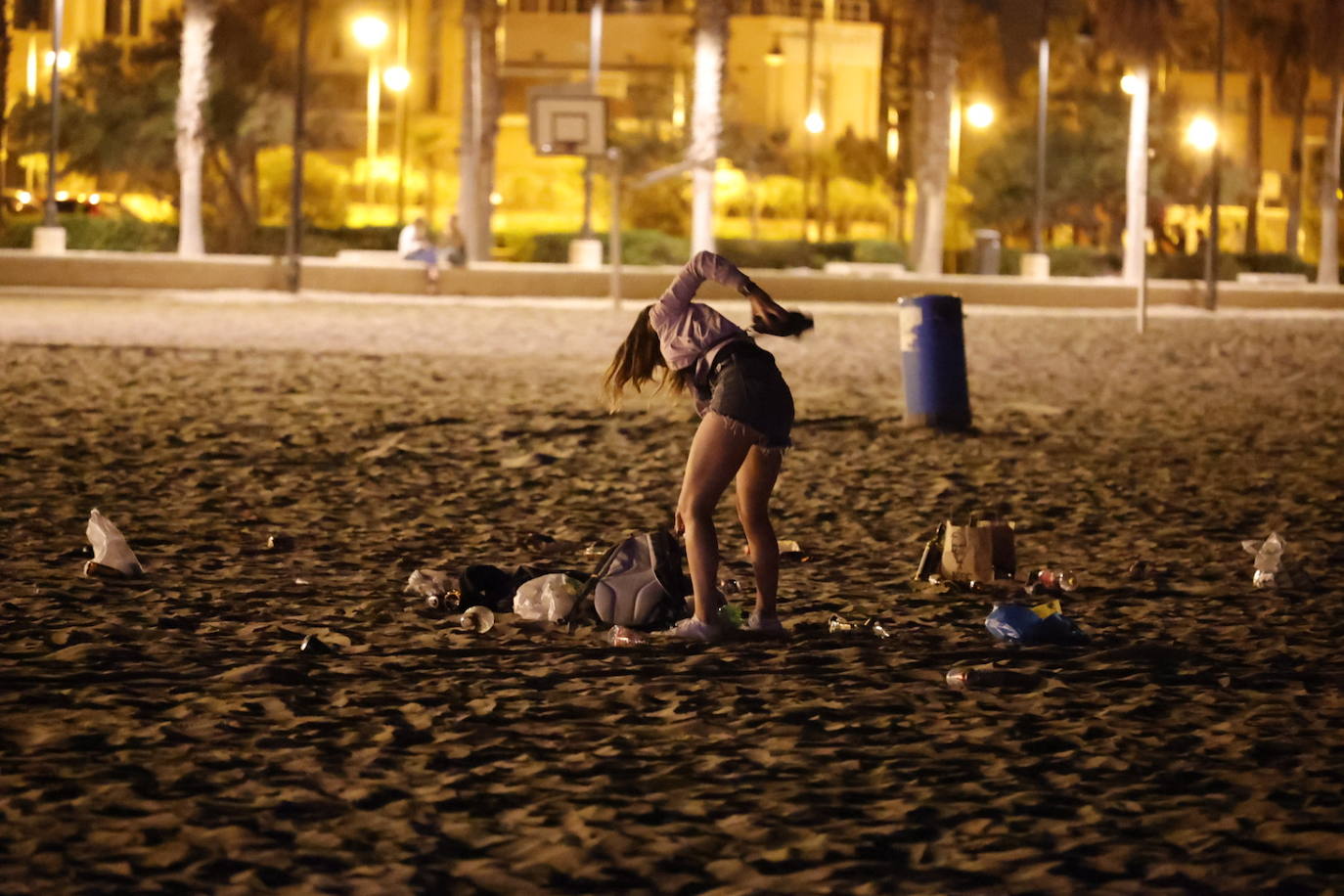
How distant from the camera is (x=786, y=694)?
757 centimetres

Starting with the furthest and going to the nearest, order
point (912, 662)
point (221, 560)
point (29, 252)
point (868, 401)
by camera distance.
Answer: point (29, 252) < point (868, 401) < point (221, 560) < point (912, 662)

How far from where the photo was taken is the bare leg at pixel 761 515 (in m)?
8.27

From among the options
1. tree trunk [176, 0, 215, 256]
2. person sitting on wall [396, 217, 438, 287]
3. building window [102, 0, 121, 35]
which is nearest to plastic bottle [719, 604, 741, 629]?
person sitting on wall [396, 217, 438, 287]

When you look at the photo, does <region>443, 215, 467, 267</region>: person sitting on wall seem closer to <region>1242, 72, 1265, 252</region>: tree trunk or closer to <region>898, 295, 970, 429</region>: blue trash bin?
<region>898, 295, 970, 429</region>: blue trash bin

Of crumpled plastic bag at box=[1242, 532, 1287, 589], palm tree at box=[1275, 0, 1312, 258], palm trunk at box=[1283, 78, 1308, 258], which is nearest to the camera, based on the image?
crumpled plastic bag at box=[1242, 532, 1287, 589]

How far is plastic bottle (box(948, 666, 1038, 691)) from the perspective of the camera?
304 inches

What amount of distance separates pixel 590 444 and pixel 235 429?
7.93ft

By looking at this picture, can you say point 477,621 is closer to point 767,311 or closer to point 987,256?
point 767,311

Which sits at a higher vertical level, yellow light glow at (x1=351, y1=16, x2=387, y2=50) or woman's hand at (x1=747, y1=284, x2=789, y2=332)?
yellow light glow at (x1=351, y1=16, x2=387, y2=50)

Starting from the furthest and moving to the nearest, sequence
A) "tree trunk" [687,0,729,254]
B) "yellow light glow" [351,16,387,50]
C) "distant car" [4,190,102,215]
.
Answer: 1. "distant car" [4,190,102,215]
2. "yellow light glow" [351,16,387,50]
3. "tree trunk" [687,0,729,254]

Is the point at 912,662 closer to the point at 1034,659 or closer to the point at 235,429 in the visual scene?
the point at 1034,659

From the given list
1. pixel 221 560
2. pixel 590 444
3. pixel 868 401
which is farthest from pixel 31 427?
pixel 868 401

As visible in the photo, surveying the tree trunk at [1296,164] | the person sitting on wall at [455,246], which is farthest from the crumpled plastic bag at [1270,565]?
the tree trunk at [1296,164]

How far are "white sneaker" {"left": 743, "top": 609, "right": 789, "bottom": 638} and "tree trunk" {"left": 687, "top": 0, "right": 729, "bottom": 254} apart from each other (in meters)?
39.0
